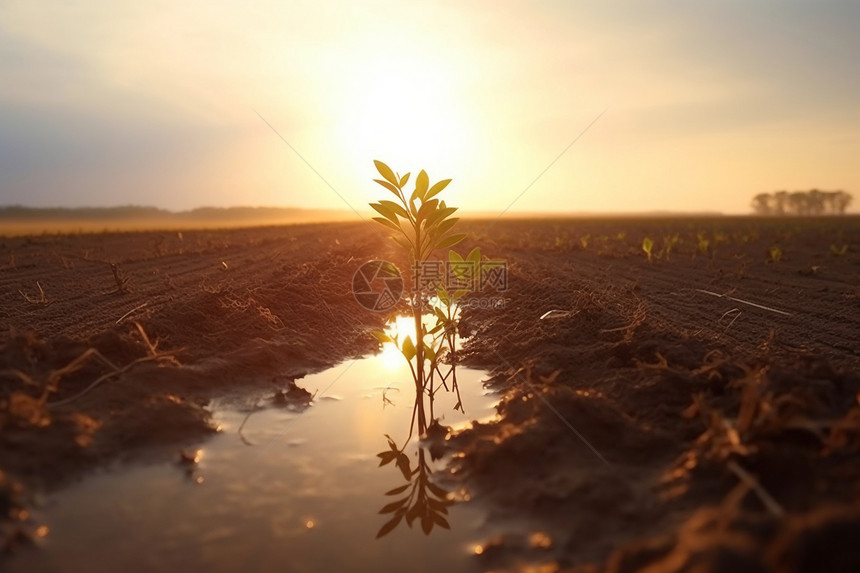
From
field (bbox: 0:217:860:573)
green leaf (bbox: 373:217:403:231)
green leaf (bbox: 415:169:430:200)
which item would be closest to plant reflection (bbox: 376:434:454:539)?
field (bbox: 0:217:860:573)

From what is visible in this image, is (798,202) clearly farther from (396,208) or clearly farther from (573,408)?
(573,408)

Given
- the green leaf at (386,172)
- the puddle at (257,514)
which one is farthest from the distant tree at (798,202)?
the puddle at (257,514)

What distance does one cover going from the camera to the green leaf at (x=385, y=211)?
12.7ft

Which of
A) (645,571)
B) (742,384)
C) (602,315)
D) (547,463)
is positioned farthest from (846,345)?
(645,571)

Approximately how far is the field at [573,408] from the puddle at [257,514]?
5.8 inches

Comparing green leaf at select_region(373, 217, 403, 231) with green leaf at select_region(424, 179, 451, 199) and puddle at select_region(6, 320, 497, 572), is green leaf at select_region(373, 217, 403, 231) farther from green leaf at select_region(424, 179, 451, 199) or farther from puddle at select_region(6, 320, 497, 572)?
puddle at select_region(6, 320, 497, 572)

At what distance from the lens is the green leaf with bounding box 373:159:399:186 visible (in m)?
3.76

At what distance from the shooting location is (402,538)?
226 centimetres

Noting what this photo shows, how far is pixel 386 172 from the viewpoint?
3.77m

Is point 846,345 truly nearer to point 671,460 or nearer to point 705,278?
point 671,460

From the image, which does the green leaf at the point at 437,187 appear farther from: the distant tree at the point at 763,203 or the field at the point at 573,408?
the distant tree at the point at 763,203

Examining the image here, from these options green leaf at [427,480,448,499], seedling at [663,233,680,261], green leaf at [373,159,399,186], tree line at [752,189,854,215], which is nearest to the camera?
green leaf at [427,480,448,499]

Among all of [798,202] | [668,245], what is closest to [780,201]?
[798,202]

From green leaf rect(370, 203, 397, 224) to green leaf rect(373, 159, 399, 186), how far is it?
0.19 meters
